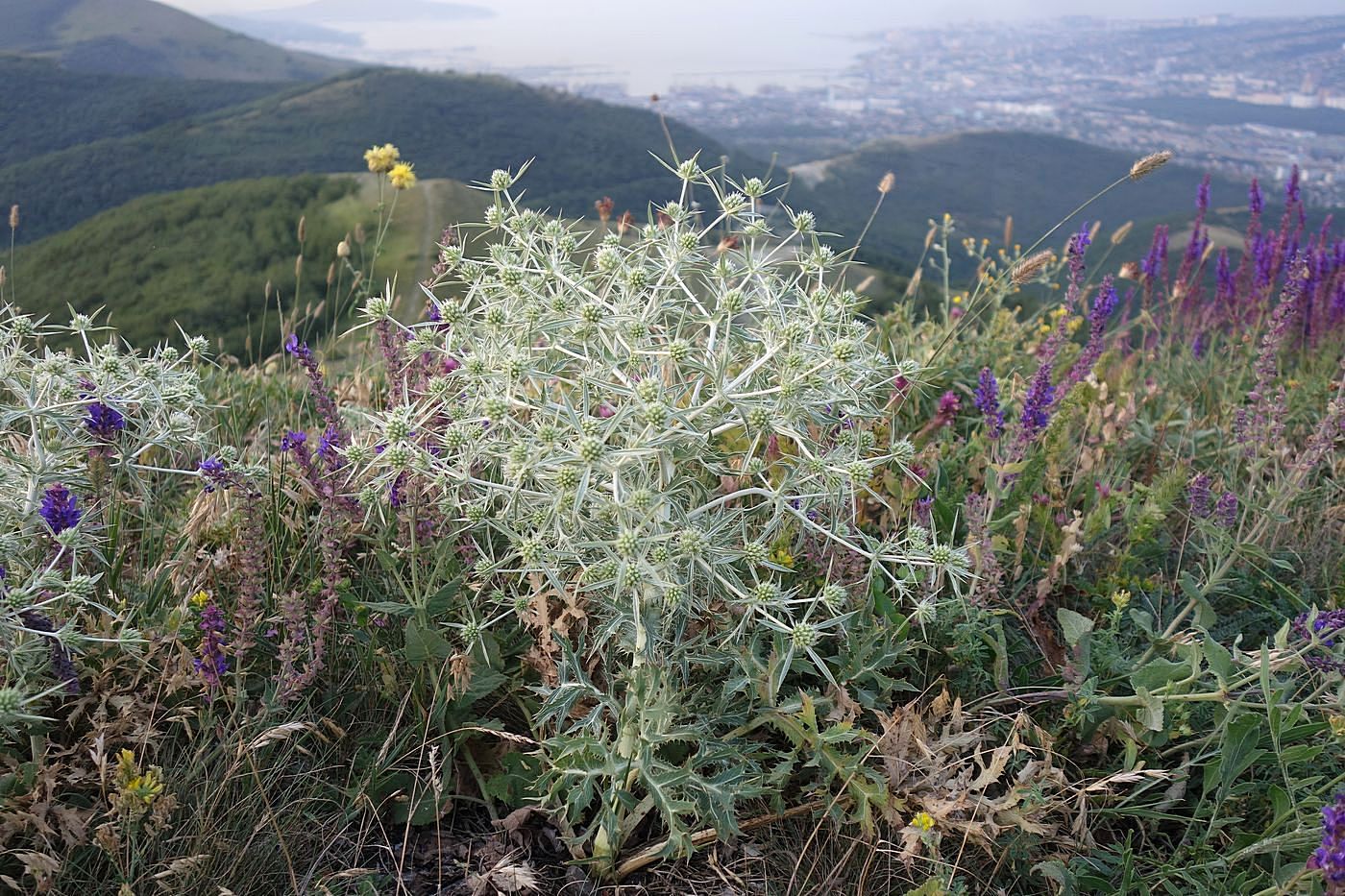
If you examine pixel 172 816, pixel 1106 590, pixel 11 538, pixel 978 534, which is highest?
pixel 11 538

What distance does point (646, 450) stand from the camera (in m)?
1.82

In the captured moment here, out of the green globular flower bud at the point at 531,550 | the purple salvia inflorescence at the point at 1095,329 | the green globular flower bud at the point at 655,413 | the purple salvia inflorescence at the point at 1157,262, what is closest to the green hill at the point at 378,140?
the purple salvia inflorescence at the point at 1157,262

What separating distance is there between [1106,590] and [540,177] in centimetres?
A: 8031

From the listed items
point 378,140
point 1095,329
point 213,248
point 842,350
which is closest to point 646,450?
point 842,350

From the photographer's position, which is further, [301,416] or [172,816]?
[301,416]

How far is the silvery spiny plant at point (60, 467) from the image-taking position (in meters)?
2.06

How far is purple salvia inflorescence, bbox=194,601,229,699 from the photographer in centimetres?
217

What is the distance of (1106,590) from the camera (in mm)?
3090

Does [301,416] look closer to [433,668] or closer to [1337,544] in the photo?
[433,668]

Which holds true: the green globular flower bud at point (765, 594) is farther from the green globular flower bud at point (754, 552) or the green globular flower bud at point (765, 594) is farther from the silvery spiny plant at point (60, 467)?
the silvery spiny plant at point (60, 467)

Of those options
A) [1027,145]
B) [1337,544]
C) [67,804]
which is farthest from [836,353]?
[1027,145]

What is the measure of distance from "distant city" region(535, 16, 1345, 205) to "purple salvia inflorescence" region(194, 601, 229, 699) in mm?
59585

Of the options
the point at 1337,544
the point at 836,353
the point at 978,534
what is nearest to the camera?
the point at 836,353

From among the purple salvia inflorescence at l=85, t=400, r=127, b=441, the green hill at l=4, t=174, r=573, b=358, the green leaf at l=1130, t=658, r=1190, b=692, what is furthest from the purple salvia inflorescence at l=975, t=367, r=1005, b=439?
the green hill at l=4, t=174, r=573, b=358
